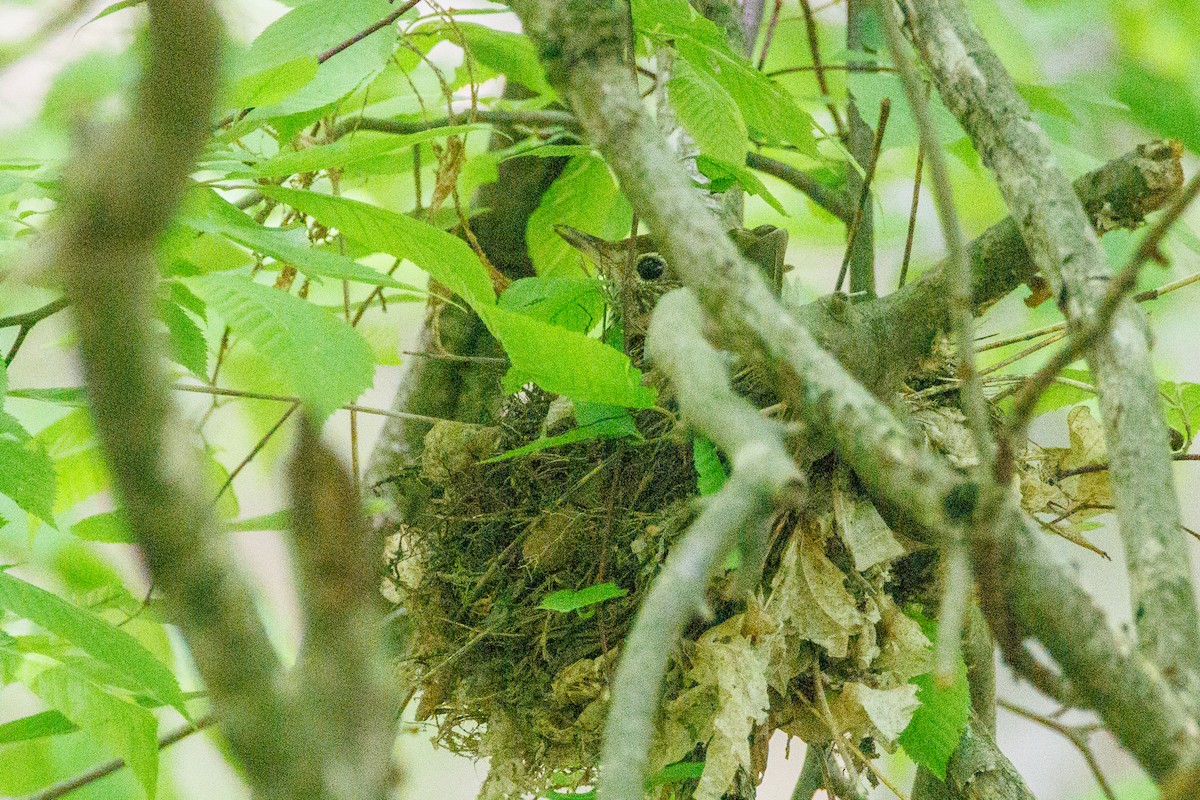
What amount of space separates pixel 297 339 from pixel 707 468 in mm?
374

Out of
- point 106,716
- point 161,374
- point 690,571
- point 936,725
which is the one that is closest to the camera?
point 161,374

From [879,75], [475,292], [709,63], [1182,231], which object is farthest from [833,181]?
[475,292]

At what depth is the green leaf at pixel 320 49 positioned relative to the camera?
85 centimetres

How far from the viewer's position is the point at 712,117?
3.20 ft

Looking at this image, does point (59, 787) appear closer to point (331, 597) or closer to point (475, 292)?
point (475, 292)

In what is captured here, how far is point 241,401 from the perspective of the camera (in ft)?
A: 5.40

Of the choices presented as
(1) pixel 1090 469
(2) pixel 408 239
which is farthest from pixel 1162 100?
(2) pixel 408 239

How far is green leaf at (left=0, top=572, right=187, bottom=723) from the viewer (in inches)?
31.5

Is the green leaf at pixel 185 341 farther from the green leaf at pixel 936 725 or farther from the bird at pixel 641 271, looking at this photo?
the green leaf at pixel 936 725

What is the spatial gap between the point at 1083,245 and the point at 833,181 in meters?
1.06

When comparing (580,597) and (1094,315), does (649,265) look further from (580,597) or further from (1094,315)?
(1094,315)

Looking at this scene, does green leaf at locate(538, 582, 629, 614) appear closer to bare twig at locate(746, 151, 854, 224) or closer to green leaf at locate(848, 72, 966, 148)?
green leaf at locate(848, 72, 966, 148)

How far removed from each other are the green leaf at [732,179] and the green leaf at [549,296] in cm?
18

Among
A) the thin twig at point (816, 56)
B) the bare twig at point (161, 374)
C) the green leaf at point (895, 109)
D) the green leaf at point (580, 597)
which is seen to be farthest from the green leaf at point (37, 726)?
the thin twig at point (816, 56)
